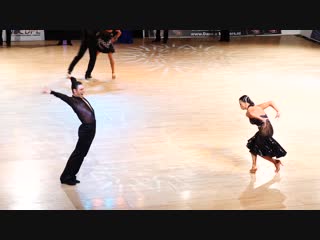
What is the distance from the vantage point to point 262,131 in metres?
6.39

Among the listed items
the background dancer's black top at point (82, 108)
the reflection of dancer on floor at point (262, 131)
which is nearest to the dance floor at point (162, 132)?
the reflection of dancer on floor at point (262, 131)

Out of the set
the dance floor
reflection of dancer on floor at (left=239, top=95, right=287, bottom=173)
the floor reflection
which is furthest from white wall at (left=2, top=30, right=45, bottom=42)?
the floor reflection

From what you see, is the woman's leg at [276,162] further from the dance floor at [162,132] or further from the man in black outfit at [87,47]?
the man in black outfit at [87,47]

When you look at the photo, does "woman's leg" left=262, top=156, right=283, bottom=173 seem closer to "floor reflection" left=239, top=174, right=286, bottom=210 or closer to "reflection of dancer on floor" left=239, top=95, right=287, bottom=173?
"reflection of dancer on floor" left=239, top=95, right=287, bottom=173

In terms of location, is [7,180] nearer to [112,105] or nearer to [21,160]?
[21,160]

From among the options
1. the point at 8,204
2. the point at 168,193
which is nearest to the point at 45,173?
the point at 8,204

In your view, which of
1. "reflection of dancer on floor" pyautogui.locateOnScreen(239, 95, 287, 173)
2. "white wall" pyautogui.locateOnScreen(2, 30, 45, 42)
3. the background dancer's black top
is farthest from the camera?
"white wall" pyautogui.locateOnScreen(2, 30, 45, 42)

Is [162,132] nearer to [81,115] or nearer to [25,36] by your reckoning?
[81,115]

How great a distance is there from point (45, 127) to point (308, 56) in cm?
783

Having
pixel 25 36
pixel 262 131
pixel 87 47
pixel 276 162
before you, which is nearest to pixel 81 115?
pixel 262 131

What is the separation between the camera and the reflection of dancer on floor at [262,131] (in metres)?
6.32

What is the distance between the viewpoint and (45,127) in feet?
27.2

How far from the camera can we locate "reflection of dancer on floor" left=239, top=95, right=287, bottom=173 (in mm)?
6316

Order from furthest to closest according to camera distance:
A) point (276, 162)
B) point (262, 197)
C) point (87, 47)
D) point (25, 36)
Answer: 1. point (25, 36)
2. point (87, 47)
3. point (276, 162)
4. point (262, 197)
